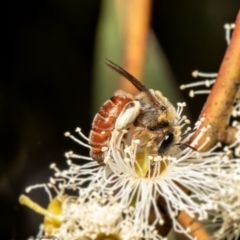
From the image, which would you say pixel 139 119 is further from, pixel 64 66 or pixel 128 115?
pixel 64 66

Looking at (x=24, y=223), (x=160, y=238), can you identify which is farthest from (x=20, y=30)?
(x=160, y=238)

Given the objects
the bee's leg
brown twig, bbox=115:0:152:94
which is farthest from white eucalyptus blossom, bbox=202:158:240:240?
brown twig, bbox=115:0:152:94

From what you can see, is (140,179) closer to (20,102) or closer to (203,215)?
(203,215)

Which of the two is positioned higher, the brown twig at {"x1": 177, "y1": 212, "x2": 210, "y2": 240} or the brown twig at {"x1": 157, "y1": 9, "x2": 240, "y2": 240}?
the brown twig at {"x1": 157, "y1": 9, "x2": 240, "y2": 240}

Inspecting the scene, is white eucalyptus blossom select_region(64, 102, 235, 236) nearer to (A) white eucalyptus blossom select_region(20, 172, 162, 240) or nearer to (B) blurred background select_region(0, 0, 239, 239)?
(A) white eucalyptus blossom select_region(20, 172, 162, 240)

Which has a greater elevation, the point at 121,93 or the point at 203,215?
the point at 121,93

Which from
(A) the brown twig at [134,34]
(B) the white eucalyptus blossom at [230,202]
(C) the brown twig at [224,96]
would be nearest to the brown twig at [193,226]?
(B) the white eucalyptus blossom at [230,202]

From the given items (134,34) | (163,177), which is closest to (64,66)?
(134,34)
